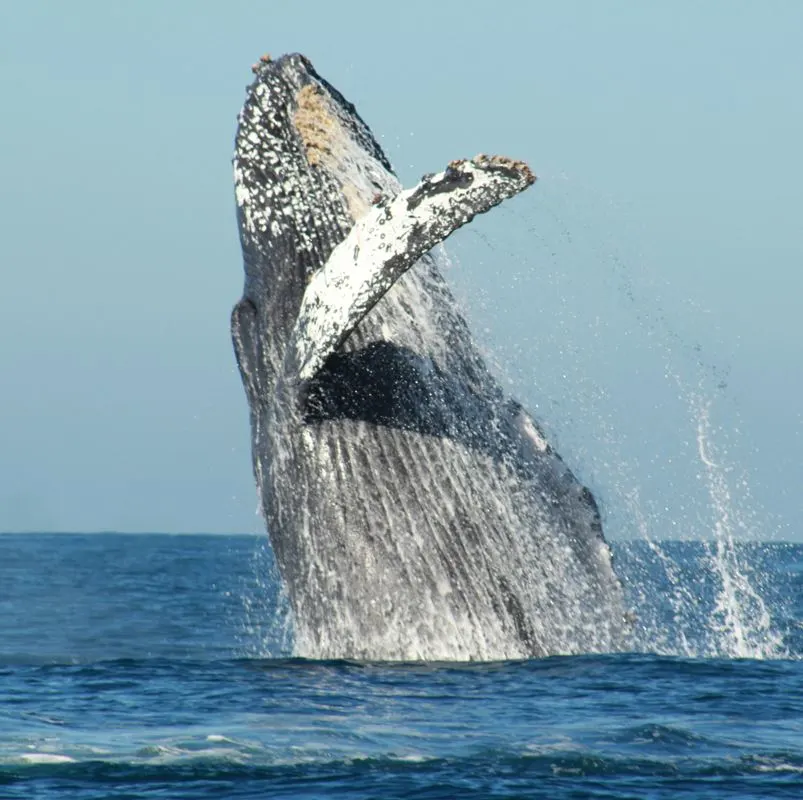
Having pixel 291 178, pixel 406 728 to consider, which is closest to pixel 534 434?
pixel 291 178

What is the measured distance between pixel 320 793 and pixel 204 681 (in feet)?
11.5

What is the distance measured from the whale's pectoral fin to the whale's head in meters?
0.74

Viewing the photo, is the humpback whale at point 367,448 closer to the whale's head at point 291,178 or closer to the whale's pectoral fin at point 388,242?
the whale's head at point 291,178

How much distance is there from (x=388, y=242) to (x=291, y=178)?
155cm

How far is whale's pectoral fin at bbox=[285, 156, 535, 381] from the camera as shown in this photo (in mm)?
9906

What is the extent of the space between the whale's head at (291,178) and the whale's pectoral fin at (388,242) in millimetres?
741

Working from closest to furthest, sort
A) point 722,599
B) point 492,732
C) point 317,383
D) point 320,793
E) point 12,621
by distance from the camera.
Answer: point 320,793
point 492,732
point 317,383
point 12,621
point 722,599

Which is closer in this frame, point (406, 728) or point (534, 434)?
point (406, 728)

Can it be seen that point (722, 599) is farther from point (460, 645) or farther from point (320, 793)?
point (320, 793)

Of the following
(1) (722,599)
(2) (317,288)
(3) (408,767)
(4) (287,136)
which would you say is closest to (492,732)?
(3) (408,767)

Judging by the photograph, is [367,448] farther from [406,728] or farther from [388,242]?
[406,728]

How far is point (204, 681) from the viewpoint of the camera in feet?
35.8

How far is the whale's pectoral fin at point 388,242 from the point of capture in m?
9.91

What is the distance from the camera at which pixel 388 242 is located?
33.4 feet
